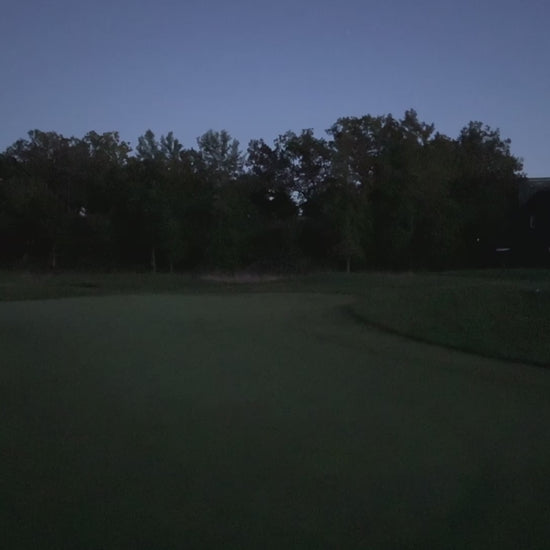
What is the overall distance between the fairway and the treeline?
108 ft

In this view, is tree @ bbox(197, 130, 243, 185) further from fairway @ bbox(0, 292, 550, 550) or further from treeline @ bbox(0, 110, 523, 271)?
fairway @ bbox(0, 292, 550, 550)

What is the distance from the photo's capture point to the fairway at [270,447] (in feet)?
13.2

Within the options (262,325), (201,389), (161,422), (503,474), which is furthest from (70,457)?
(262,325)

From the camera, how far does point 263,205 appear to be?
50.6 metres

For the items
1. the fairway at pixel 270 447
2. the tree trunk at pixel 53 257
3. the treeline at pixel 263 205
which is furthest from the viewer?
the tree trunk at pixel 53 257

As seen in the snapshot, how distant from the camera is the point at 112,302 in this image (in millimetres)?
19094

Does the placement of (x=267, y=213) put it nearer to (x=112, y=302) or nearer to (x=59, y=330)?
(x=112, y=302)

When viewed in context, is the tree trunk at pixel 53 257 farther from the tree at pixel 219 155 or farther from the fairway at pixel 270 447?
the fairway at pixel 270 447

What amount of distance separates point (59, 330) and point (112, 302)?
641 cm

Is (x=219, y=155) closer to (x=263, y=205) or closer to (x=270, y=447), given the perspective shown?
(x=263, y=205)

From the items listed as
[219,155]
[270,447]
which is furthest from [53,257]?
[270,447]

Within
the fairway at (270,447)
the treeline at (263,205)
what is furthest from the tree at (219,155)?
the fairway at (270,447)

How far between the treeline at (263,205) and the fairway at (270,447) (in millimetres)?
32964

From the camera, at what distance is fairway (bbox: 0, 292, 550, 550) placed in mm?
4023
